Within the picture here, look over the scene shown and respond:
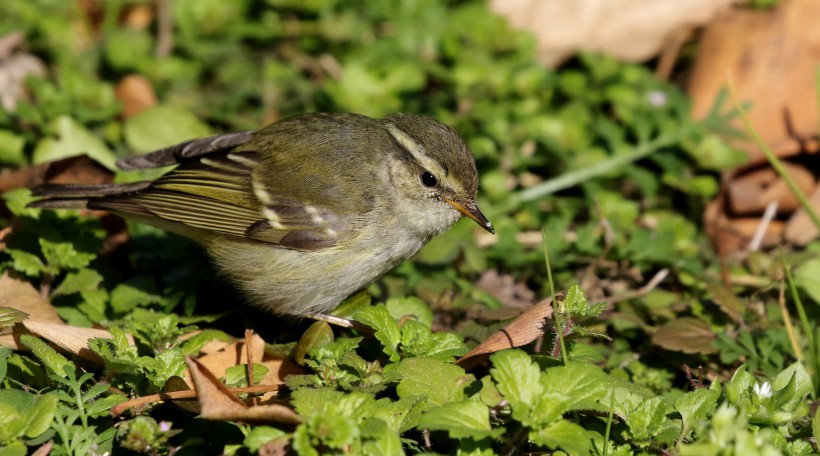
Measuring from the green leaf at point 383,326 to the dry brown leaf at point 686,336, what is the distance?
117cm

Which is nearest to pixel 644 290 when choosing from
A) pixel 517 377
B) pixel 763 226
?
pixel 763 226

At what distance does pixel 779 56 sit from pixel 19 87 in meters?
4.89

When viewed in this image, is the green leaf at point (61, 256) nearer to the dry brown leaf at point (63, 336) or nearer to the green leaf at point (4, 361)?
the dry brown leaf at point (63, 336)

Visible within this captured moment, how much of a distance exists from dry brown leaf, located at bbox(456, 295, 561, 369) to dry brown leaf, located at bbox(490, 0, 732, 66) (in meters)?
3.34

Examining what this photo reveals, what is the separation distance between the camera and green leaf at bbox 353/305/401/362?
3.32 metres

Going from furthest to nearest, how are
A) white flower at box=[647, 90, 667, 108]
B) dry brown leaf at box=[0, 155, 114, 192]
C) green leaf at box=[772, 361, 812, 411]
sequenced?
1. white flower at box=[647, 90, 667, 108]
2. dry brown leaf at box=[0, 155, 114, 192]
3. green leaf at box=[772, 361, 812, 411]

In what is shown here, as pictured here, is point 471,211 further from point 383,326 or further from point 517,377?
point 517,377

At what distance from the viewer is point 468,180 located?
4031 mm

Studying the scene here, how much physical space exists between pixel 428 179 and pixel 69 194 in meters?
1.62

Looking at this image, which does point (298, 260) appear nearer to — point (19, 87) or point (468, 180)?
point (468, 180)

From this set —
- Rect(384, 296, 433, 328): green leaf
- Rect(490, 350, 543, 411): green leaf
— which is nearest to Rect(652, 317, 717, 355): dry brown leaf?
Rect(384, 296, 433, 328): green leaf

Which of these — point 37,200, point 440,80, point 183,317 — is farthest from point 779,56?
point 37,200

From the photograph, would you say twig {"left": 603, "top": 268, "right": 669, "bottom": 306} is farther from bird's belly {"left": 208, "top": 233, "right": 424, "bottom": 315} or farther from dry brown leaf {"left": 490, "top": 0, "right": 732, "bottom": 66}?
dry brown leaf {"left": 490, "top": 0, "right": 732, "bottom": 66}

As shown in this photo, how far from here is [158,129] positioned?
5.32 m
